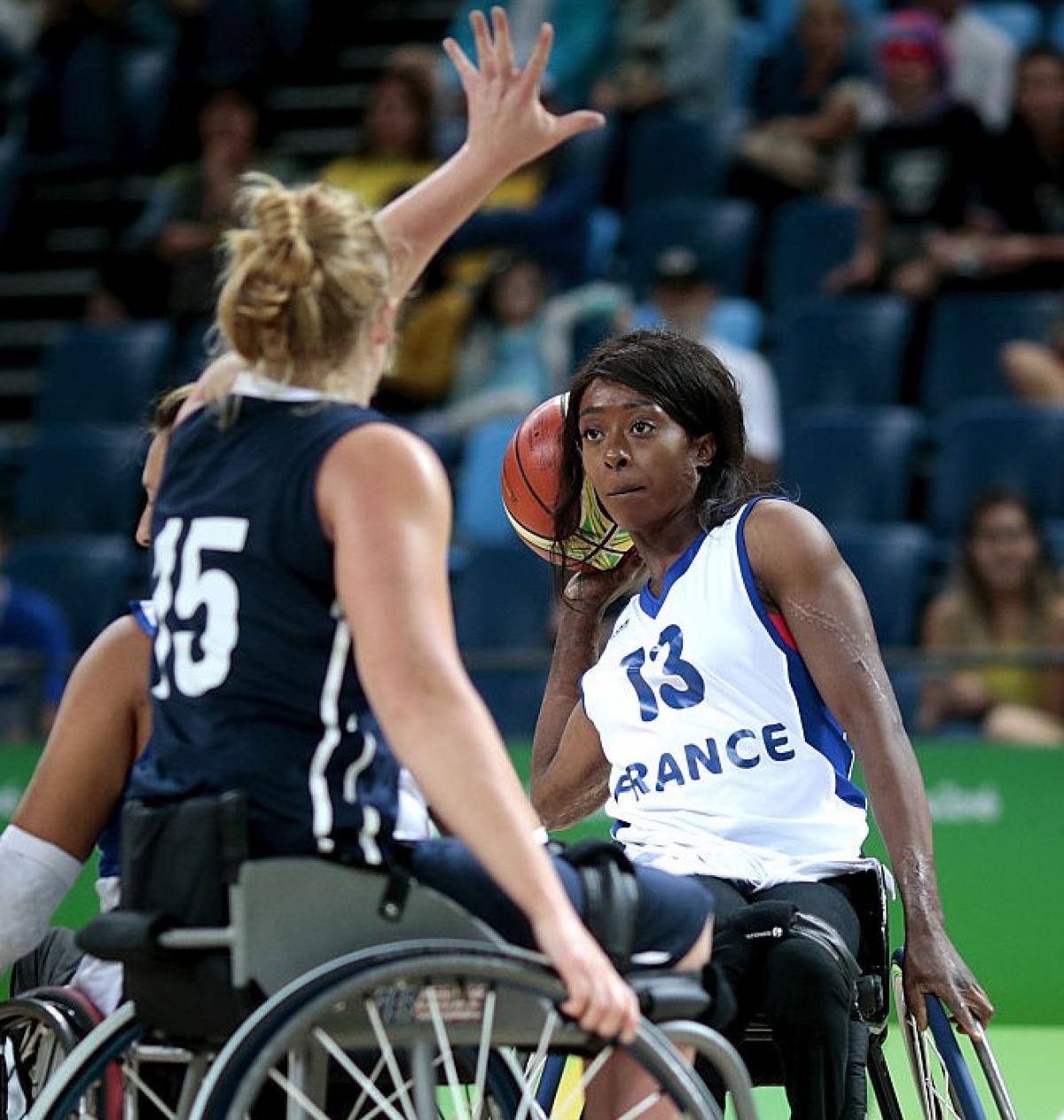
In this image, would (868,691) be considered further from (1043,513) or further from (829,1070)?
(1043,513)

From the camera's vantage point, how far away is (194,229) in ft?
31.2

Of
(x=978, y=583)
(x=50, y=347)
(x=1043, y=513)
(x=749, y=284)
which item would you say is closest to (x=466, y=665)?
(x=978, y=583)

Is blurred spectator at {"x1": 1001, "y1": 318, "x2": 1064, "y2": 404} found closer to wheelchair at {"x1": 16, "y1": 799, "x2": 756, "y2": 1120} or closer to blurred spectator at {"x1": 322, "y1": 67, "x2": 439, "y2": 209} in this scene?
blurred spectator at {"x1": 322, "y1": 67, "x2": 439, "y2": 209}

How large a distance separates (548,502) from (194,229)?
5.83 metres

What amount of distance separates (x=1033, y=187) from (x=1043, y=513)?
60.0 inches

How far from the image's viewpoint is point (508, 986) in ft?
8.77

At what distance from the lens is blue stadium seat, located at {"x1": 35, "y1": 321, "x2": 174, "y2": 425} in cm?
911

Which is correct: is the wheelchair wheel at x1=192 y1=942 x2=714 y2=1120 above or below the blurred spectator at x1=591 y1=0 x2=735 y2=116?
below

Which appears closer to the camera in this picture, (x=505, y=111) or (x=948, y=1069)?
(x=948, y=1069)

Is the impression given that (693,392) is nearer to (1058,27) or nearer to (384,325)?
(384,325)

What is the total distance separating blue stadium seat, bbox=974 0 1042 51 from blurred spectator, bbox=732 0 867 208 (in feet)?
2.22

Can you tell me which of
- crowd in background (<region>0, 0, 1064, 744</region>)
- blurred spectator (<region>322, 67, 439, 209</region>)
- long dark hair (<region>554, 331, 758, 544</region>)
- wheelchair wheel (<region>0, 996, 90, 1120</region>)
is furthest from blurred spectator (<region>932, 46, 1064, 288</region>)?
wheelchair wheel (<region>0, 996, 90, 1120</region>)

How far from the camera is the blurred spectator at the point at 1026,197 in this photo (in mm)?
8117

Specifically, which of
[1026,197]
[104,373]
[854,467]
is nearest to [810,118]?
[1026,197]
